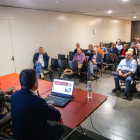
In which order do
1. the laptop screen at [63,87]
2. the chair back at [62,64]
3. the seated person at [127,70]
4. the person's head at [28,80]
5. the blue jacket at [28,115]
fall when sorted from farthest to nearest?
the chair back at [62,64] < the seated person at [127,70] < the laptop screen at [63,87] < the person's head at [28,80] < the blue jacket at [28,115]

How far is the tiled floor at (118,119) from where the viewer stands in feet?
8.76

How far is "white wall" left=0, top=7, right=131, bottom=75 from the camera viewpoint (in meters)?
5.48

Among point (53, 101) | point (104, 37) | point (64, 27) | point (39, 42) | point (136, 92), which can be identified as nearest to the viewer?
point (53, 101)

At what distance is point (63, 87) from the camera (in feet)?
7.94

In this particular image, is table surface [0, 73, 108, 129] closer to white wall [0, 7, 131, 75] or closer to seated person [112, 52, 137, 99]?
seated person [112, 52, 137, 99]

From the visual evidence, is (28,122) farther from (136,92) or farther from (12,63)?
(12,63)

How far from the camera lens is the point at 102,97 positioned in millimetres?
2352

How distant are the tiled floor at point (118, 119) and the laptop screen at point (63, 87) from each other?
100 cm

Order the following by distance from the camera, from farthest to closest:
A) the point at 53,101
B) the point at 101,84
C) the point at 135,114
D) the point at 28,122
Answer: the point at 101,84, the point at 135,114, the point at 53,101, the point at 28,122

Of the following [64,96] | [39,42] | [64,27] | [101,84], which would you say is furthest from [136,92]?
[64,27]

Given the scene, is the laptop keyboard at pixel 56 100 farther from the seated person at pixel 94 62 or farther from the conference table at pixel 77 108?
the seated person at pixel 94 62

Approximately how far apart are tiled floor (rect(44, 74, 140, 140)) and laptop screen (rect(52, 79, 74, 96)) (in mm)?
1004

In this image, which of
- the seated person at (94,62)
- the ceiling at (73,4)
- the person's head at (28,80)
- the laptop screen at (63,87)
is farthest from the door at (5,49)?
the person's head at (28,80)

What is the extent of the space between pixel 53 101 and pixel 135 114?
2.08 meters
